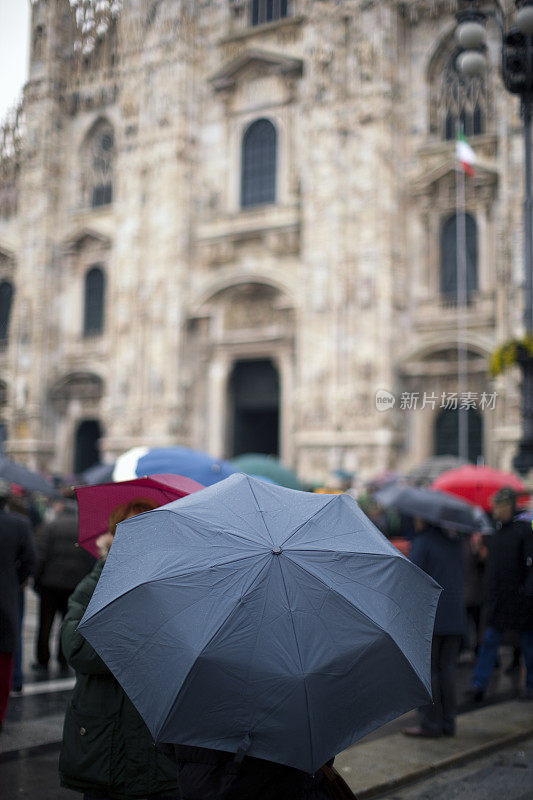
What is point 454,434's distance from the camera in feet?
65.1

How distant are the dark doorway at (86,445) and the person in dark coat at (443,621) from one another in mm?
20128

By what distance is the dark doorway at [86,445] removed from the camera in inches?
1012

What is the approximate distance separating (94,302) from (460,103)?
12531mm

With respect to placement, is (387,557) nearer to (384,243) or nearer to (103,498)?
(103,498)

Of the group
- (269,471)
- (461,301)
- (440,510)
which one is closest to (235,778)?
(440,510)

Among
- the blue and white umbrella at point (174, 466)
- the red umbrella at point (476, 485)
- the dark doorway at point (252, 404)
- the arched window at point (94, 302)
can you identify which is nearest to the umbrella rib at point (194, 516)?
the blue and white umbrella at point (174, 466)

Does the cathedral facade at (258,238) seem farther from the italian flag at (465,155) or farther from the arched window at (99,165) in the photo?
the italian flag at (465,155)

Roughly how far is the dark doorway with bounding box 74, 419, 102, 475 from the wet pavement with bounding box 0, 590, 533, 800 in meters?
16.5

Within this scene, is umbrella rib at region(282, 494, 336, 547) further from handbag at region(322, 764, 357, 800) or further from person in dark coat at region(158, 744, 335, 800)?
handbag at region(322, 764, 357, 800)

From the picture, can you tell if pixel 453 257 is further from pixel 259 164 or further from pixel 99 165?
pixel 99 165

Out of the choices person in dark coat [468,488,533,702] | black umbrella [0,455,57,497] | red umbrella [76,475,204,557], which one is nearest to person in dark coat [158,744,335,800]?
red umbrella [76,475,204,557]

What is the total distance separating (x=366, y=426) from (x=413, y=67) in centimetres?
935

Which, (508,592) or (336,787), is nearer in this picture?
(336,787)

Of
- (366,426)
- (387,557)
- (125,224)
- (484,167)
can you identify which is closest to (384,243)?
(484,167)
